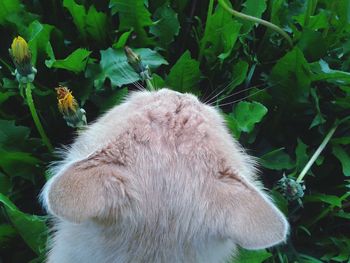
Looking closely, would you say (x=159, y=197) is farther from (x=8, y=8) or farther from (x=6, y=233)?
(x=8, y=8)

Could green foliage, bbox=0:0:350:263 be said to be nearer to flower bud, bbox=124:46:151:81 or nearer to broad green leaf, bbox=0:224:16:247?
broad green leaf, bbox=0:224:16:247

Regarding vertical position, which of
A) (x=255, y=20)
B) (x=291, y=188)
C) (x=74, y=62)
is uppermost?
(x=74, y=62)

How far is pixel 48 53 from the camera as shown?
3268mm

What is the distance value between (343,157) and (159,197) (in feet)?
4.96

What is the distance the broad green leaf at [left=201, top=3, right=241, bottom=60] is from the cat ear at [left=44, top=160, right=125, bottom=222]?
1.53 meters

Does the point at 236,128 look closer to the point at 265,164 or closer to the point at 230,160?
the point at 265,164

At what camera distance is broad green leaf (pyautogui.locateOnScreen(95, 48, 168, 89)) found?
3.28 metres

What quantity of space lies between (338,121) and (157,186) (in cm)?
159

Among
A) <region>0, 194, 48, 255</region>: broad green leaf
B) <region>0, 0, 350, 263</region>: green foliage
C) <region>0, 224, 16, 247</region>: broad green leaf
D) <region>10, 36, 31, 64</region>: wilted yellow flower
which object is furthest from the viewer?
<region>0, 0, 350, 263</region>: green foliage

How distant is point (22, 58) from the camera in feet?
8.75

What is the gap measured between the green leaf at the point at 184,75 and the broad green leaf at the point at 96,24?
447mm

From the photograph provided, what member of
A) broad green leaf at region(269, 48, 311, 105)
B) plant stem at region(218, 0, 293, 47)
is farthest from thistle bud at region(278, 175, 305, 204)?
plant stem at region(218, 0, 293, 47)

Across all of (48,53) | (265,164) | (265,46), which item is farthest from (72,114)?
(265,46)

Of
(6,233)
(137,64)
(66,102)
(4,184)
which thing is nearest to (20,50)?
(66,102)
